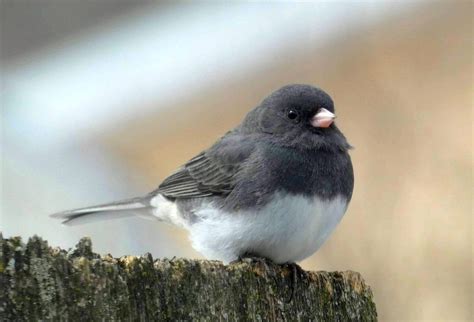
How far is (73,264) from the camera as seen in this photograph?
4.09 feet

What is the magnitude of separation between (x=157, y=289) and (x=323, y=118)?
1.28 metres

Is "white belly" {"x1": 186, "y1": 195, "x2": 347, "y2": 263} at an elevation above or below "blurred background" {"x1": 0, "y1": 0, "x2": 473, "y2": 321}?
below

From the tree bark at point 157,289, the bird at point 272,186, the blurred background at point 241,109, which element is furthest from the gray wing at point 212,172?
the tree bark at point 157,289

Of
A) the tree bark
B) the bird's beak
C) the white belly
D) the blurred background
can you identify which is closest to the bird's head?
the bird's beak

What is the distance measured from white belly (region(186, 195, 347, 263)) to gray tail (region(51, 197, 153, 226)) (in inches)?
24.5

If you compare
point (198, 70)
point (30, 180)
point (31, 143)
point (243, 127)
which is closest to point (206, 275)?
point (243, 127)

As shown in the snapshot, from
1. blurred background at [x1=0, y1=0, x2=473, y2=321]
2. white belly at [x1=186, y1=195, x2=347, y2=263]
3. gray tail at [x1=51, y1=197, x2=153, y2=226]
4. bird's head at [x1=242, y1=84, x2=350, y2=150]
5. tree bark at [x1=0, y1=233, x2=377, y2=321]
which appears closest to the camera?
tree bark at [x1=0, y1=233, x2=377, y2=321]

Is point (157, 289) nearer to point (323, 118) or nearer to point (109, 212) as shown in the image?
point (323, 118)

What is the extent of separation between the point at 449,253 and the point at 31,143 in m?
2.01

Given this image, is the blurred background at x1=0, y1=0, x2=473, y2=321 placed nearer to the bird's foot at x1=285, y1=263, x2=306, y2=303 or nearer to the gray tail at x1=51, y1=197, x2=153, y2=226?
the gray tail at x1=51, y1=197, x2=153, y2=226

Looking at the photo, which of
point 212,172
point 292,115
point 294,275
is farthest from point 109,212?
point 294,275

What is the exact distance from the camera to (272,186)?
234 centimetres

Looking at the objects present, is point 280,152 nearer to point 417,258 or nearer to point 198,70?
point 417,258

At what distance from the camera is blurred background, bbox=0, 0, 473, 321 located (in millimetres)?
3604
